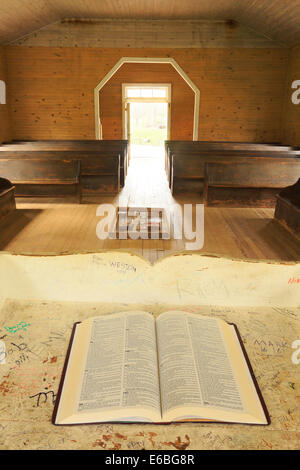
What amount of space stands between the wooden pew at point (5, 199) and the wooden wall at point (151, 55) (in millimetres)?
4802

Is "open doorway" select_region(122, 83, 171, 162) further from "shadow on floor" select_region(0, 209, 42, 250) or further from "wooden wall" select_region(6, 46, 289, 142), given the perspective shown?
"shadow on floor" select_region(0, 209, 42, 250)

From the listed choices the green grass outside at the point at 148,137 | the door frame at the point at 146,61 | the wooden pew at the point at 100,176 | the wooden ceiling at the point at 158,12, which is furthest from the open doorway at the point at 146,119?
the wooden pew at the point at 100,176

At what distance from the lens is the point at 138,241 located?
11.7ft

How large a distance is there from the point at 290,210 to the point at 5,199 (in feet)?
11.0

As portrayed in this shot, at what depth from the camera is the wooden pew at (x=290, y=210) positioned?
12.1ft

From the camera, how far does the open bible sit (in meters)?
0.76

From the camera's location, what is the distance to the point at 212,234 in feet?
12.7

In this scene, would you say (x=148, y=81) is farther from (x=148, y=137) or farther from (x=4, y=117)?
(x=148, y=137)

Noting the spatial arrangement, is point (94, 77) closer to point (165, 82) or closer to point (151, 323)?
point (165, 82)

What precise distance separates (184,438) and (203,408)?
77mm

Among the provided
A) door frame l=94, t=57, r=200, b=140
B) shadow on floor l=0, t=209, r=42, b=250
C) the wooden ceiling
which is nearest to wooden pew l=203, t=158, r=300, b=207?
shadow on floor l=0, t=209, r=42, b=250

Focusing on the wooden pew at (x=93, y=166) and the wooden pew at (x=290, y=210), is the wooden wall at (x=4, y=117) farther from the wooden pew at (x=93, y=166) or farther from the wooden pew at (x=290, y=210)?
the wooden pew at (x=290, y=210)

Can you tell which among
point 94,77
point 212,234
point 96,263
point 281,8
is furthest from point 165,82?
point 96,263

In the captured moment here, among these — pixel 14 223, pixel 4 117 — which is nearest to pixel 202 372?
pixel 14 223
